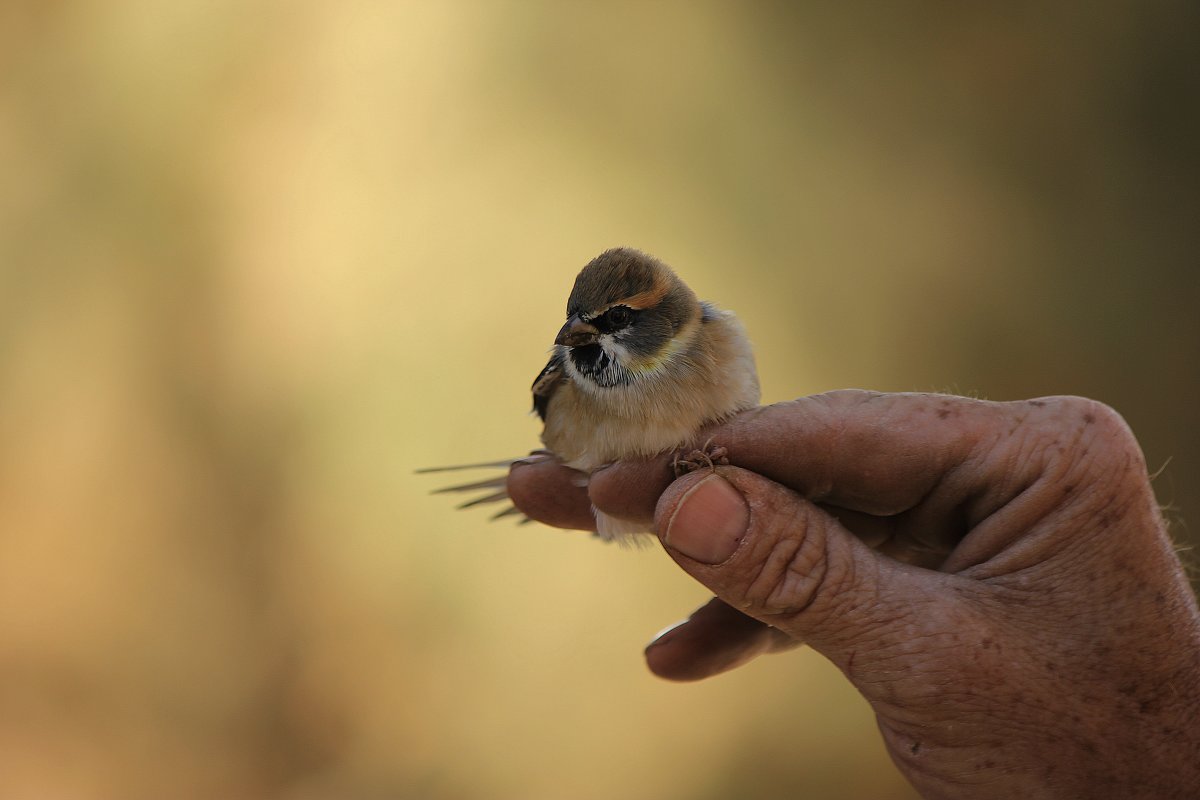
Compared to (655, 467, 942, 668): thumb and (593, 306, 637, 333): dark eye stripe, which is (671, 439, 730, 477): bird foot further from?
(593, 306, 637, 333): dark eye stripe

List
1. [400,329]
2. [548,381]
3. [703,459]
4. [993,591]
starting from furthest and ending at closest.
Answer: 1. [400,329]
2. [548,381]
3. [703,459]
4. [993,591]

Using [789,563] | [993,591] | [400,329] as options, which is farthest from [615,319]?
[400,329]

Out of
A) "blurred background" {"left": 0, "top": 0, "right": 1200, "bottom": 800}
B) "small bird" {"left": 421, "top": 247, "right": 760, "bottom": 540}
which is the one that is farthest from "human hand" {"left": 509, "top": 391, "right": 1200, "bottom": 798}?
"blurred background" {"left": 0, "top": 0, "right": 1200, "bottom": 800}

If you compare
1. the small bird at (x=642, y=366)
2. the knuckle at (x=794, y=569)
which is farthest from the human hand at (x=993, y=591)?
the small bird at (x=642, y=366)

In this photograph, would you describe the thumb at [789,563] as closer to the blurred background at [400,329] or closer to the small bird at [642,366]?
the small bird at [642,366]

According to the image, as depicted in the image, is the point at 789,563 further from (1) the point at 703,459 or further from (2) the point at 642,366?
(2) the point at 642,366

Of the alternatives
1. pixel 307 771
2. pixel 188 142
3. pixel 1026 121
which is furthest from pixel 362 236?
pixel 1026 121
